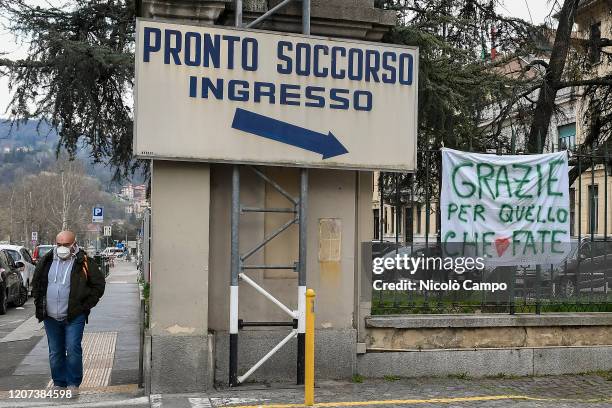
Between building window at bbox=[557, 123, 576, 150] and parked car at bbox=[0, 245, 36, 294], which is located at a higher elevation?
building window at bbox=[557, 123, 576, 150]

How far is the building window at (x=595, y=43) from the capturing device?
1466 cm

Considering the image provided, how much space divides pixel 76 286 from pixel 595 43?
1221 centimetres

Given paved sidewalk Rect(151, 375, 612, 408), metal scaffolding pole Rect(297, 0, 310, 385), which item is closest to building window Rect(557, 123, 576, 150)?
paved sidewalk Rect(151, 375, 612, 408)

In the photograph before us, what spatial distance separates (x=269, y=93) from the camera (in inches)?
296

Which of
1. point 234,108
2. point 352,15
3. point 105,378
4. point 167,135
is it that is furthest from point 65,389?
point 352,15

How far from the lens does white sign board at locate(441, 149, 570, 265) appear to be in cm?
863

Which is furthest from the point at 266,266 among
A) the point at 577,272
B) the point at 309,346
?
the point at 577,272

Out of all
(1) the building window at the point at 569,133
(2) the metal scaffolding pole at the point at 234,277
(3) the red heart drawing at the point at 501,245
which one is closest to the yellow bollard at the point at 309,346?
(2) the metal scaffolding pole at the point at 234,277

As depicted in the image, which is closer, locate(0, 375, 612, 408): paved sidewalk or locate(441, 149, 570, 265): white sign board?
locate(0, 375, 612, 408): paved sidewalk

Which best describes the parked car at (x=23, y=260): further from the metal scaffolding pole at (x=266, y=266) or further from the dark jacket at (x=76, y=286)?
the metal scaffolding pole at (x=266, y=266)

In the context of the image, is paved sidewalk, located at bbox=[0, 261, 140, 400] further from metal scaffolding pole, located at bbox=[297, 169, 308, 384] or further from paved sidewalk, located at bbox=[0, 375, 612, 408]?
metal scaffolding pole, located at bbox=[297, 169, 308, 384]

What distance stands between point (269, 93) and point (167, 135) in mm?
1209

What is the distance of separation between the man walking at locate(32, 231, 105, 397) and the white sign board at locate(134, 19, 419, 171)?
151cm

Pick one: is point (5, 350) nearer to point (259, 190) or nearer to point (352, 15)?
point (259, 190)
